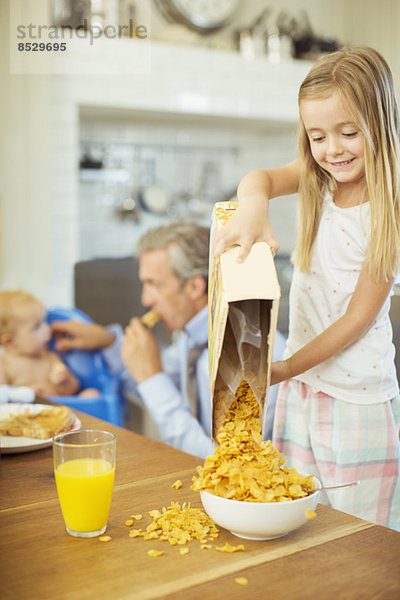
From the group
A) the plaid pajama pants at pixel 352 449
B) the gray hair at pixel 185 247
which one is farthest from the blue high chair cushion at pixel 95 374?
the plaid pajama pants at pixel 352 449

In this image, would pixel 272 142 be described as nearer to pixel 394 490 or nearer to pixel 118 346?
pixel 118 346

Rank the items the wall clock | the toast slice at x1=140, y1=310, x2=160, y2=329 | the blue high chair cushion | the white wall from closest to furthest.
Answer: the toast slice at x1=140, y1=310, x2=160, y2=329 → the blue high chair cushion → the white wall → the wall clock

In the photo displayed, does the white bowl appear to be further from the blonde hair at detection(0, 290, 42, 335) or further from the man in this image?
the blonde hair at detection(0, 290, 42, 335)

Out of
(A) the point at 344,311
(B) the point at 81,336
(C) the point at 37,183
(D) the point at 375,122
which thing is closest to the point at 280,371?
(A) the point at 344,311

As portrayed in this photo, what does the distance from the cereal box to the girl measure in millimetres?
204

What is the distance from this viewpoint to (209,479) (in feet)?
2.77

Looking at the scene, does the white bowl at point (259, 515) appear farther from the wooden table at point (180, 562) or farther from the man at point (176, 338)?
the man at point (176, 338)

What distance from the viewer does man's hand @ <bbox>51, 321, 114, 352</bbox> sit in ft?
9.42

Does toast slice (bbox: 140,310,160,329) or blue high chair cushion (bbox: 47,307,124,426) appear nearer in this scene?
toast slice (bbox: 140,310,160,329)

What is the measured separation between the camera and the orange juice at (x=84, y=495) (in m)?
0.83

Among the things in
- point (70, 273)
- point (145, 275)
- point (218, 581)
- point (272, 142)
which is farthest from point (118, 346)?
point (272, 142)

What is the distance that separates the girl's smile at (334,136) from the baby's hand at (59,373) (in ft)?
6.27

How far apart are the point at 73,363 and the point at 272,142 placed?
2.58 m

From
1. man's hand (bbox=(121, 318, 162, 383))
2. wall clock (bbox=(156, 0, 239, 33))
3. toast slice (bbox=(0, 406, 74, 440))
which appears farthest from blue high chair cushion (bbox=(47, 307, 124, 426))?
wall clock (bbox=(156, 0, 239, 33))
